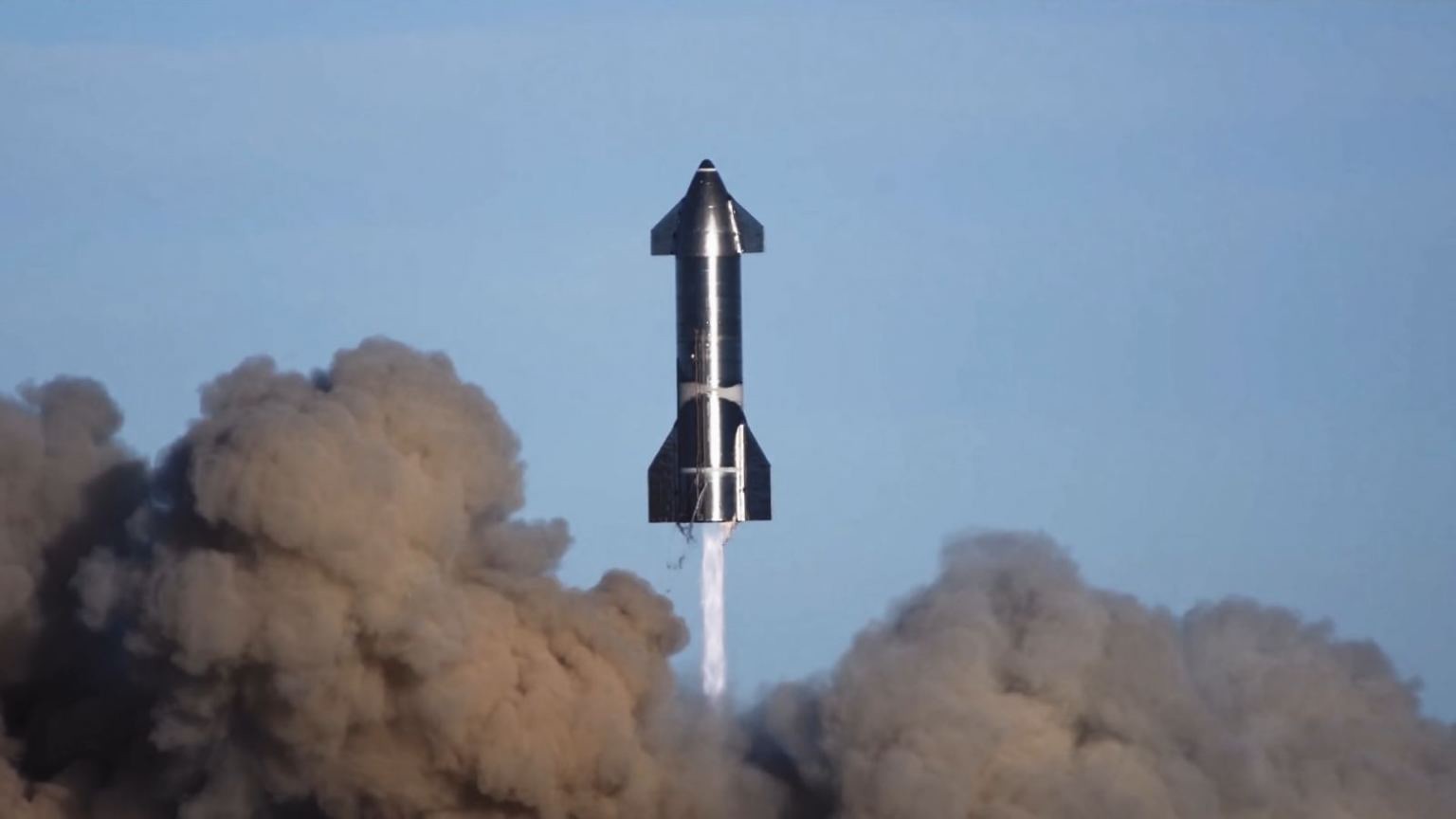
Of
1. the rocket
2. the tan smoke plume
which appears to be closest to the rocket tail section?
the rocket

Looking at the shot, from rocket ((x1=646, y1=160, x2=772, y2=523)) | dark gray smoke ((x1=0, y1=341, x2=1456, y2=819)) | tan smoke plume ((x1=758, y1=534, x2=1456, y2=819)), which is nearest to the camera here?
dark gray smoke ((x1=0, y1=341, x2=1456, y2=819))

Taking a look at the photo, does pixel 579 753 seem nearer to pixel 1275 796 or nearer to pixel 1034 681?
pixel 1034 681

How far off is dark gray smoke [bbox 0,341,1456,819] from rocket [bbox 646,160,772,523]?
1.70m

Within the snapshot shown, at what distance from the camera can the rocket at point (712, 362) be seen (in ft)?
148

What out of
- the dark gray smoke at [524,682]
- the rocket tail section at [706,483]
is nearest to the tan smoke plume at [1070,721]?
the dark gray smoke at [524,682]

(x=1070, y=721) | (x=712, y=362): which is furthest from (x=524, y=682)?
(x=1070, y=721)

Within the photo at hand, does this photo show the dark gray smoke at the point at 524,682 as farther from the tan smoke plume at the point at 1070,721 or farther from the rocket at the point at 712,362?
the rocket at the point at 712,362

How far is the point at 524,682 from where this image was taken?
4334 cm

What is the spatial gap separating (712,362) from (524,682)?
5078 millimetres

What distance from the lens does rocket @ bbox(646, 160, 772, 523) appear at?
148ft

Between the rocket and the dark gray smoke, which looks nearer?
the dark gray smoke

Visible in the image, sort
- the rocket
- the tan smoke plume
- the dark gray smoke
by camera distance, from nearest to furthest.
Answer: the dark gray smoke, the tan smoke plume, the rocket

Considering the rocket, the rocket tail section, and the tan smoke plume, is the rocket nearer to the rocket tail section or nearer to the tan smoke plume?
the rocket tail section

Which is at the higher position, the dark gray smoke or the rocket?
the rocket
